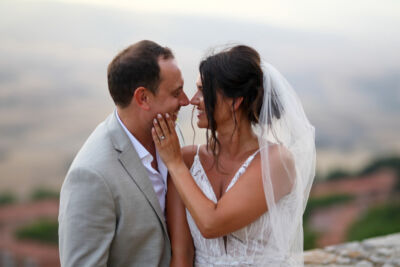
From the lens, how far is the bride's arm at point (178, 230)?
2.39 m

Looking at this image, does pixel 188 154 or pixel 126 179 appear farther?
pixel 188 154

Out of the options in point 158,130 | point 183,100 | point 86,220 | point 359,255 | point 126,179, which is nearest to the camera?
point 86,220

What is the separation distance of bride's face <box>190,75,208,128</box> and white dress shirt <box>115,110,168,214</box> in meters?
0.28

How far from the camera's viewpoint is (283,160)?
2.36m

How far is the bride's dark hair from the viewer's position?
2301 mm

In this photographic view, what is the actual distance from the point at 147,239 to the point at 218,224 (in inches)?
12.3

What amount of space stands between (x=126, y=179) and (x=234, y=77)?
2.10 feet

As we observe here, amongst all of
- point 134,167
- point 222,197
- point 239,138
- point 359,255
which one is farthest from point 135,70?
point 359,255

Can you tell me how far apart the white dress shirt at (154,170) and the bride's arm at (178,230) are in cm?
3

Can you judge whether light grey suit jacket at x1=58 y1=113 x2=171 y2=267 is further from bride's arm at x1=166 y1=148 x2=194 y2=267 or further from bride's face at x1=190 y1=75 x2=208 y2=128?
bride's face at x1=190 y1=75 x2=208 y2=128

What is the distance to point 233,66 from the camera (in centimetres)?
229

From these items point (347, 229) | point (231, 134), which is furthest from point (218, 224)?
point (347, 229)

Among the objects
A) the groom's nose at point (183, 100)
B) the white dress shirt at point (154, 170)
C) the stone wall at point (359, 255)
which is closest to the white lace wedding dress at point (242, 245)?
the white dress shirt at point (154, 170)

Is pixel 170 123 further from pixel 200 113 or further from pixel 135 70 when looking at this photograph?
pixel 135 70
